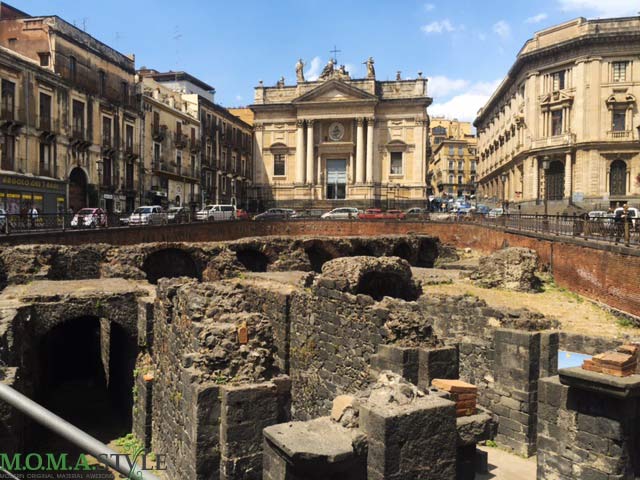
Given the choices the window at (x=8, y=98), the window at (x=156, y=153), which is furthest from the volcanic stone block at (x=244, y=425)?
the window at (x=156, y=153)

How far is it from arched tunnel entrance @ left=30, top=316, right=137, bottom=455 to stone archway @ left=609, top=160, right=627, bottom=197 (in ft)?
131

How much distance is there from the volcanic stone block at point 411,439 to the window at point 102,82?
38239mm

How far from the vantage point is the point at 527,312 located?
9.78 metres

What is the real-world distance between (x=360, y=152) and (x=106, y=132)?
23.2 metres

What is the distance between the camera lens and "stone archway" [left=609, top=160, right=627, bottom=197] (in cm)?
4138

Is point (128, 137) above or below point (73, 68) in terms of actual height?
below

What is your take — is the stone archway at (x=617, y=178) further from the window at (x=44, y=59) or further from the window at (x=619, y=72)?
the window at (x=44, y=59)

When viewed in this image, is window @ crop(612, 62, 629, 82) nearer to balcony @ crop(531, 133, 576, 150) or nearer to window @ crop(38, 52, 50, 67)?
balcony @ crop(531, 133, 576, 150)

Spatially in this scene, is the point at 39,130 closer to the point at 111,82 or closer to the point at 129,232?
the point at 111,82

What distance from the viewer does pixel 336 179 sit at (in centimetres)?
5362

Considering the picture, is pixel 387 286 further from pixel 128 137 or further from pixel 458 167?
pixel 458 167

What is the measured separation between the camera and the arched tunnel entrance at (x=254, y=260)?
26125mm

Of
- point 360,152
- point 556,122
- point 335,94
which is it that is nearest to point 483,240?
point 556,122

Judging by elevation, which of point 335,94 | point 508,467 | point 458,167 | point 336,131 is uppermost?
point 335,94
